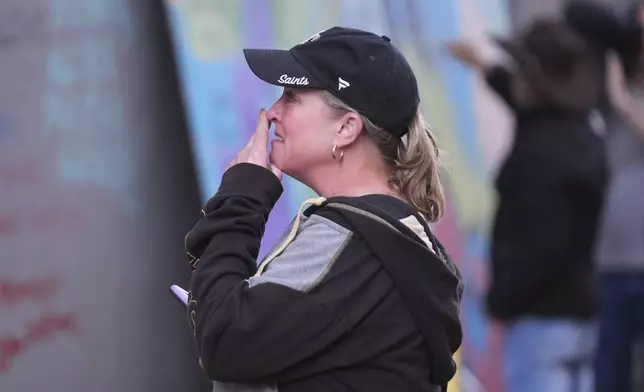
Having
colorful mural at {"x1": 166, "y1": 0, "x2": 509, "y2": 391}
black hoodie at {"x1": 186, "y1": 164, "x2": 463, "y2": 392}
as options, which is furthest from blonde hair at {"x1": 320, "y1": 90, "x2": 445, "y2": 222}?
colorful mural at {"x1": 166, "y1": 0, "x2": 509, "y2": 391}

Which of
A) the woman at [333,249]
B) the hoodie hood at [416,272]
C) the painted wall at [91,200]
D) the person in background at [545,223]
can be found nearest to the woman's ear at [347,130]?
the woman at [333,249]

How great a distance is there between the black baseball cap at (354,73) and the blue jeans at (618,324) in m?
2.96

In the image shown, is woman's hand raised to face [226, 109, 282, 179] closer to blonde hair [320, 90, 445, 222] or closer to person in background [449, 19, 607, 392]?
blonde hair [320, 90, 445, 222]

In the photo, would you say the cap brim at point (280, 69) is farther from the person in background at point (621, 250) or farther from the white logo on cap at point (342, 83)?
the person in background at point (621, 250)

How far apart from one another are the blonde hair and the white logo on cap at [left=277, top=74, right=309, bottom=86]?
140 millimetres

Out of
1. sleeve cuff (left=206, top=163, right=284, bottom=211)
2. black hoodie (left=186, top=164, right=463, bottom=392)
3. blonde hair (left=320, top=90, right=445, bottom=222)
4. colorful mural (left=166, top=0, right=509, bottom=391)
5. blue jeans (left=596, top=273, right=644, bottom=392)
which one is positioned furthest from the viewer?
blue jeans (left=596, top=273, right=644, bottom=392)

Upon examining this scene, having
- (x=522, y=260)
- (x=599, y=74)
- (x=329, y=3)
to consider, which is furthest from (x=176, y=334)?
(x=599, y=74)

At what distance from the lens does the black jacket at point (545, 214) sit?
4207 mm

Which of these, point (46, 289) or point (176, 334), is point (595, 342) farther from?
point (46, 289)

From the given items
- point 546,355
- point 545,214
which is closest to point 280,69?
point 545,214

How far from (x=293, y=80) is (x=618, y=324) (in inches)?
125

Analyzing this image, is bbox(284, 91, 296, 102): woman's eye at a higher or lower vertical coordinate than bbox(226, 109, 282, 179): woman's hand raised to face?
higher

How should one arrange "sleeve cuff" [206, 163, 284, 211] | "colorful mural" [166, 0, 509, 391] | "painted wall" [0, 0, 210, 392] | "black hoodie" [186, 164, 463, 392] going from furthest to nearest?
"colorful mural" [166, 0, 509, 391]
"painted wall" [0, 0, 210, 392]
"sleeve cuff" [206, 163, 284, 211]
"black hoodie" [186, 164, 463, 392]

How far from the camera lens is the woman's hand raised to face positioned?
5.91 feet
